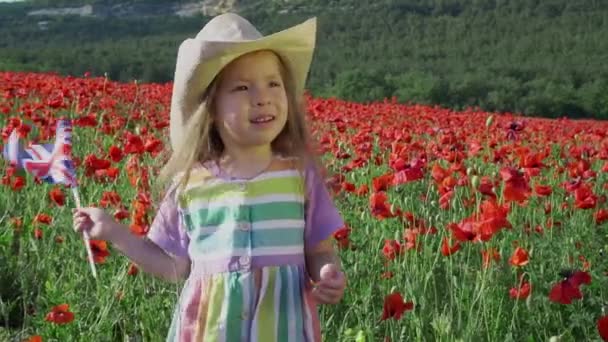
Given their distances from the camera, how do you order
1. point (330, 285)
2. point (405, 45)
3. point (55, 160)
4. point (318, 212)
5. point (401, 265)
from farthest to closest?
point (405, 45) → point (401, 265) → point (55, 160) → point (318, 212) → point (330, 285)

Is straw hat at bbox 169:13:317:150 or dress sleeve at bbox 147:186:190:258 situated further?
dress sleeve at bbox 147:186:190:258

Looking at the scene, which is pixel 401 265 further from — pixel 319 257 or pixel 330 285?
pixel 330 285

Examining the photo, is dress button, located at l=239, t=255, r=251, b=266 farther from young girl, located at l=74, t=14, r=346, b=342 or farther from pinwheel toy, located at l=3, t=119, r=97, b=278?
pinwheel toy, located at l=3, t=119, r=97, b=278

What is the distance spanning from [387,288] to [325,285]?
3.88 ft

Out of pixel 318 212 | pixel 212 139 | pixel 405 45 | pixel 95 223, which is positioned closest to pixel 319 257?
pixel 318 212

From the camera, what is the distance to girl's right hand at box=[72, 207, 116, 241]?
199cm

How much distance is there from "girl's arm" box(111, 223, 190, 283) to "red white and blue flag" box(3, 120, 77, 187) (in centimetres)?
20

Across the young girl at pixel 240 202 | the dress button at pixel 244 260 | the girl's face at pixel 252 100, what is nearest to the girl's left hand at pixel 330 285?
the young girl at pixel 240 202

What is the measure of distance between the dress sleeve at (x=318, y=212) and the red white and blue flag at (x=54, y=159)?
46 cm

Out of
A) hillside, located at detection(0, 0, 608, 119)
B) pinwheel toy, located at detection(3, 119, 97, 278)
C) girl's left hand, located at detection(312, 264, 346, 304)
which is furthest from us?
hillside, located at detection(0, 0, 608, 119)

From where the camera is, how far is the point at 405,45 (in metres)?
50.7

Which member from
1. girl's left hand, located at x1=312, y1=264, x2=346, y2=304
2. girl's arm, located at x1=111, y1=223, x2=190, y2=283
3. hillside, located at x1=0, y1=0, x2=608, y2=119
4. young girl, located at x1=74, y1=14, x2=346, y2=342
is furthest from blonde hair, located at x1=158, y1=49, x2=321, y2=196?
hillside, located at x1=0, y1=0, x2=608, y2=119

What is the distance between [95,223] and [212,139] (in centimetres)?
26

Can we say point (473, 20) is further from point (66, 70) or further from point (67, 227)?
point (67, 227)
